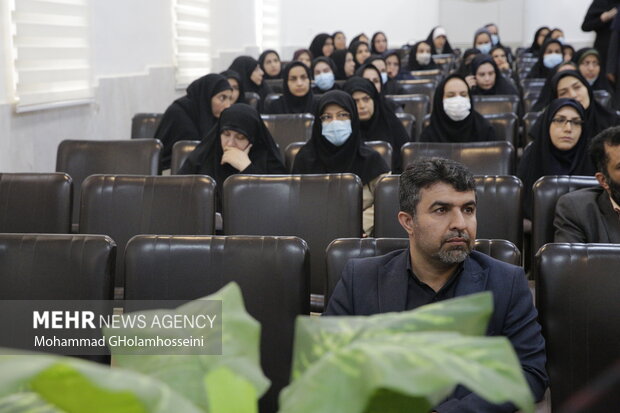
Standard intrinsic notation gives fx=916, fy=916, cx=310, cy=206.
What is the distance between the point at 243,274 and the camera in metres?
2.31

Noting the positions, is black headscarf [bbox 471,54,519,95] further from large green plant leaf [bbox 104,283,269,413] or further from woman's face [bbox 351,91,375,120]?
large green plant leaf [bbox 104,283,269,413]

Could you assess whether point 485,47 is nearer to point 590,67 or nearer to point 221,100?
point 590,67

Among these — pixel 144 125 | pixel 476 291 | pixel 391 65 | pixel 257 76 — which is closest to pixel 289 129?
pixel 144 125

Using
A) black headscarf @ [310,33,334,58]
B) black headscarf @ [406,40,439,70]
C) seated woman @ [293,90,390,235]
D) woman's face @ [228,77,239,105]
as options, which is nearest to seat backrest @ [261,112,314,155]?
seated woman @ [293,90,390,235]

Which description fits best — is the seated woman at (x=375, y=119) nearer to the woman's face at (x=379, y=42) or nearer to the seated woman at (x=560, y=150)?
the seated woman at (x=560, y=150)

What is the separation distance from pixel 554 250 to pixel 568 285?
88 millimetres

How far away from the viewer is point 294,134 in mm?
5625

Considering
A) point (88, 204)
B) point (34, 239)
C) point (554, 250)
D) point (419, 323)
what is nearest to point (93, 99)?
point (88, 204)

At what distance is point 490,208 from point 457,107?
107 inches

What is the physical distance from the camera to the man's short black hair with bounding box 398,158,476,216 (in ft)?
7.53

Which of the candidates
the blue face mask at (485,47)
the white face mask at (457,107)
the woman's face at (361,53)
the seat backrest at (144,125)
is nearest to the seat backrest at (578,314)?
the white face mask at (457,107)

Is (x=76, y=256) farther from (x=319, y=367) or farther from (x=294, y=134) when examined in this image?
(x=294, y=134)

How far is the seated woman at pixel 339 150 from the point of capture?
4.31 meters

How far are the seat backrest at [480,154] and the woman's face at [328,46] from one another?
987 cm
